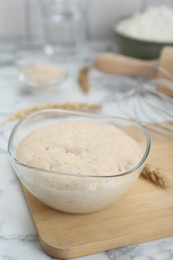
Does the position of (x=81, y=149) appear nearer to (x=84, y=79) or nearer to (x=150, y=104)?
(x=150, y=104)

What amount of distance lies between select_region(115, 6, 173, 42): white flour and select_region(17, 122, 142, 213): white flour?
47cm

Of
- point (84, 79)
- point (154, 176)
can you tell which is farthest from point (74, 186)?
point (84, 79)

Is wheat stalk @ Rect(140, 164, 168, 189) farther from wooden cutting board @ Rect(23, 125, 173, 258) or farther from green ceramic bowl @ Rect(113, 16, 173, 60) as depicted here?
green ceramic bowl @ Rect(113, 16, 173, 60)

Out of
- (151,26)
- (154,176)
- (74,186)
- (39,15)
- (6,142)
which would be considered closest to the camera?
(74,186)

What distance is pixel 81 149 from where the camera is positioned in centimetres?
61

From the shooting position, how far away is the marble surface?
0.55 m

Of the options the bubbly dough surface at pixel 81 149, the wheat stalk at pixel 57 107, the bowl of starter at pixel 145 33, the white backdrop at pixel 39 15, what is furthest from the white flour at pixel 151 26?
the bubbly dough surface at pixel 81 149

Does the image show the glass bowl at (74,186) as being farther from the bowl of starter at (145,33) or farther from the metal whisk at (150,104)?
the bowl of starter at (145,33)

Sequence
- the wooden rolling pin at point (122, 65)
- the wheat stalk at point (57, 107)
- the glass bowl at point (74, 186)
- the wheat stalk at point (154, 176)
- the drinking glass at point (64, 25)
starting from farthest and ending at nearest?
Result: the drinking glass at point (64, 25)
the wooden rolling pin at point (122, 65)
the wheat stalk at point (57, 107)
the wheat stalk at point (154, 176)
the glass bowl at point (74, 186)

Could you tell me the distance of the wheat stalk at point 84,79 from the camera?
0.98 metres

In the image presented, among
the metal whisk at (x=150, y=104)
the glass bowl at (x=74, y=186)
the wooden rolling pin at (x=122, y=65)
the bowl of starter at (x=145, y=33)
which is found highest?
the glass bowl at (x=74, y=186)

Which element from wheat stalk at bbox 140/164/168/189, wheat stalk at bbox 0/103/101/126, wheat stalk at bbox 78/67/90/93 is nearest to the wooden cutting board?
wheat stalk at bbox 140/164/168/189

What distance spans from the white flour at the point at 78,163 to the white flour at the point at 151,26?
0.47 m

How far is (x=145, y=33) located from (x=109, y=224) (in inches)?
24.0
